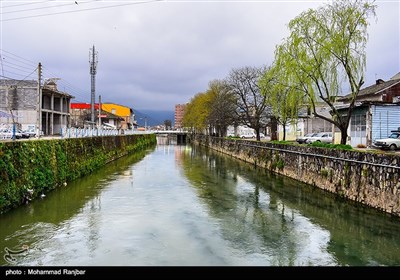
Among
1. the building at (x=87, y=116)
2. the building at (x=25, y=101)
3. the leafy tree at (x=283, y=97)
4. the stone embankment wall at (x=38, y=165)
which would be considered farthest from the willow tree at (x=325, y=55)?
the building at (x=87, y=116)

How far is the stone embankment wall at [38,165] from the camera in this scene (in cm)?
1283

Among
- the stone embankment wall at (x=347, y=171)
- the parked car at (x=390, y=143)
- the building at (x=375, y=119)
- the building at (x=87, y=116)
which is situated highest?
the building at (x=87, y=116)

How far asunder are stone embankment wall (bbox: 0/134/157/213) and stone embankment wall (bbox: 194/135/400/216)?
13.3 m

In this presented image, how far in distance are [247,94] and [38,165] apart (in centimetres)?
3711

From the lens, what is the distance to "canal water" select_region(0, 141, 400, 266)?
8883 millimetres

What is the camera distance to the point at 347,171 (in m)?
16.0

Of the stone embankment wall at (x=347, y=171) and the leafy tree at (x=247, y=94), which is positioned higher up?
the leafy tree at (x=247, y=94)

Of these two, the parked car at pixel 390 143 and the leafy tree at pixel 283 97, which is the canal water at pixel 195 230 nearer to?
the leafy tree at pixel 283 97

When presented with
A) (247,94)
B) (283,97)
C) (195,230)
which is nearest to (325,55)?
(283,97)

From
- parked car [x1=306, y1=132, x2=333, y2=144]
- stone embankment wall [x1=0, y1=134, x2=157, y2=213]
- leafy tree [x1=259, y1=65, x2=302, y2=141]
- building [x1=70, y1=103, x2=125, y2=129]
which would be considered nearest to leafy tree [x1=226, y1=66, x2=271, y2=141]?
parked car [x1=306, y1=132, x2=333, y2=144]

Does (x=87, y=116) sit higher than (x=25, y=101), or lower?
lower

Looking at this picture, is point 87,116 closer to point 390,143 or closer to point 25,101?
point 25,101

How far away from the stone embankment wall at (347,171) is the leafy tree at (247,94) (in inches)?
799

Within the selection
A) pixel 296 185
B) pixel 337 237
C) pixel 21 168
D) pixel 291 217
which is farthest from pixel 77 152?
pixel 337 237
